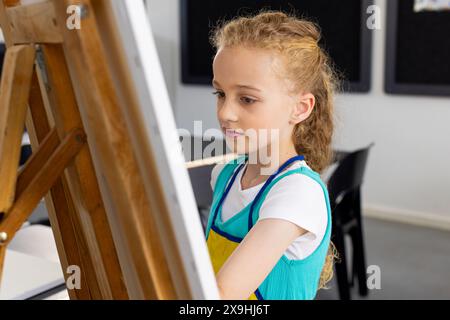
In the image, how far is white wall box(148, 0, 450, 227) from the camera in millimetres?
4137

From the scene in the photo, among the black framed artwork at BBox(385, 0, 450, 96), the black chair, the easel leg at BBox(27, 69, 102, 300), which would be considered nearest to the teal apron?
the easel leg at BBox(27, 69, 102, 300)

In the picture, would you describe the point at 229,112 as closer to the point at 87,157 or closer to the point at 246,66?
the point at 246,66

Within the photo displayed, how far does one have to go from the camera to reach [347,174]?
8.24 ft

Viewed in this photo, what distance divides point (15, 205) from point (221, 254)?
380mm

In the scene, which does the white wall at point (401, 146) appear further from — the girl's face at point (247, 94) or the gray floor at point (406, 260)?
the girl's face at point (247, 94)

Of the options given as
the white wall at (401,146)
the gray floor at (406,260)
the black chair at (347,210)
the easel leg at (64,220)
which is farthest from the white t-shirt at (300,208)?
the white wall at (401,146)

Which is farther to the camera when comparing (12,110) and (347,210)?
(347,210)

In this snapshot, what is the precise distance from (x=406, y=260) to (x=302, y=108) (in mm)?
2828

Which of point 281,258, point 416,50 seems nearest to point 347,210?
point 416,50

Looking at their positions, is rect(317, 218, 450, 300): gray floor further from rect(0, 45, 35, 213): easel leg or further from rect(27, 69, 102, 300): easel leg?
rect(0, 45, 35, 213): easel leg

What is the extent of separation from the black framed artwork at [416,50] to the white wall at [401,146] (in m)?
0.08

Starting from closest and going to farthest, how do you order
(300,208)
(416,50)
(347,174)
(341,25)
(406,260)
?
(300,208) → (347,174) → (406,260) → (416,50) → (341,25)

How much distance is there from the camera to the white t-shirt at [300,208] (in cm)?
77

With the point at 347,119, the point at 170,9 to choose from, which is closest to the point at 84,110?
the point at 347,119
